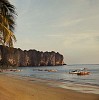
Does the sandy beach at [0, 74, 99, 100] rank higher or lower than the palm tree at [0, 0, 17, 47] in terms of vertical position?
lower

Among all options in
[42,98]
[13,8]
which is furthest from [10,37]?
[42,98]

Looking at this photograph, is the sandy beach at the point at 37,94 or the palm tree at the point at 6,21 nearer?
the palm tree at the point at 6,21

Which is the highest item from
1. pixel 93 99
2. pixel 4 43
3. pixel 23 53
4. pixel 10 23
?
pixel 23 53

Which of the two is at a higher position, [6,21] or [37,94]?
[6,21]

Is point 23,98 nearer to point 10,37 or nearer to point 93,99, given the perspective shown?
point 10,37

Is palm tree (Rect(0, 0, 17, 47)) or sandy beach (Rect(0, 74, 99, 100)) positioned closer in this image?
palm tree (Rect(0, 0, 17, 47))

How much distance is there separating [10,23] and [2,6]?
898 millimetres

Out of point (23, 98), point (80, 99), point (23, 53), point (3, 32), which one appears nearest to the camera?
point (3, 32)

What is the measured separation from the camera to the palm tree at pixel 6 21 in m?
10.7

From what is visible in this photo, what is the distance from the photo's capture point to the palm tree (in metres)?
10.7

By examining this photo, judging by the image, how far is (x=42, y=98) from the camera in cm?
1230

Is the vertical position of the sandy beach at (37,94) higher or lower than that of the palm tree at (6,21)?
lower

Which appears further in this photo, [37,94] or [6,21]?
[37,94]

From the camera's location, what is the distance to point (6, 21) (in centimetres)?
1110
